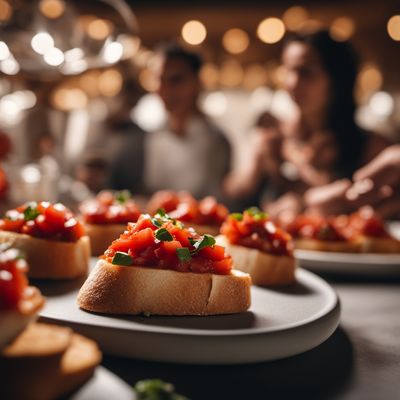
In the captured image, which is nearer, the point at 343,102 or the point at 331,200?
the point at 331,200

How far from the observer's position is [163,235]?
66.3 inches

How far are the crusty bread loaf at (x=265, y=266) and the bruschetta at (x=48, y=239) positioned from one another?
0.67m

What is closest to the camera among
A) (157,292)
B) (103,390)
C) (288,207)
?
(103,390)

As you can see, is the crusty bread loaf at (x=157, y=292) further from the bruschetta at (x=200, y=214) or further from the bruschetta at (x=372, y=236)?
the bruschetta at (x=372, y=236)

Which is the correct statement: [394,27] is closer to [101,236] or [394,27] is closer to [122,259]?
[101,236]

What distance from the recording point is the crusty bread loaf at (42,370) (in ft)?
3.43

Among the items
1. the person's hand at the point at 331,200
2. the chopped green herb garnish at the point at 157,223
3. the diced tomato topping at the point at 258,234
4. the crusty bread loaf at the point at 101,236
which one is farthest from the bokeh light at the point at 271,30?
the chopped green herb garnish at the point at 157,223

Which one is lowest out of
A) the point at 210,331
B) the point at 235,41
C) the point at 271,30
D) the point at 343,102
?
the point at 210,331

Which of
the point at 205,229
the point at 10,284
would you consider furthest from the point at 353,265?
the point at 10,284

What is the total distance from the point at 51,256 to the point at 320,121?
356 centimetres

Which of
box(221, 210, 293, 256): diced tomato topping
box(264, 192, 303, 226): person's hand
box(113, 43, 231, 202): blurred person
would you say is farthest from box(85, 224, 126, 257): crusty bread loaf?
box(113, 43, 231, 202): blurred person

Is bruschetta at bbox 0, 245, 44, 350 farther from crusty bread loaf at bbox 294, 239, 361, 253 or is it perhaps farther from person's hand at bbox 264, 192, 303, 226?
person's hand at bbox 264, 192, 303, 226

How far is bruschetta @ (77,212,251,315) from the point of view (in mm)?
1663

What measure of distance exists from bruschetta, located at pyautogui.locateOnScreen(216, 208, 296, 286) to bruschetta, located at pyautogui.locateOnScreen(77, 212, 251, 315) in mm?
442
